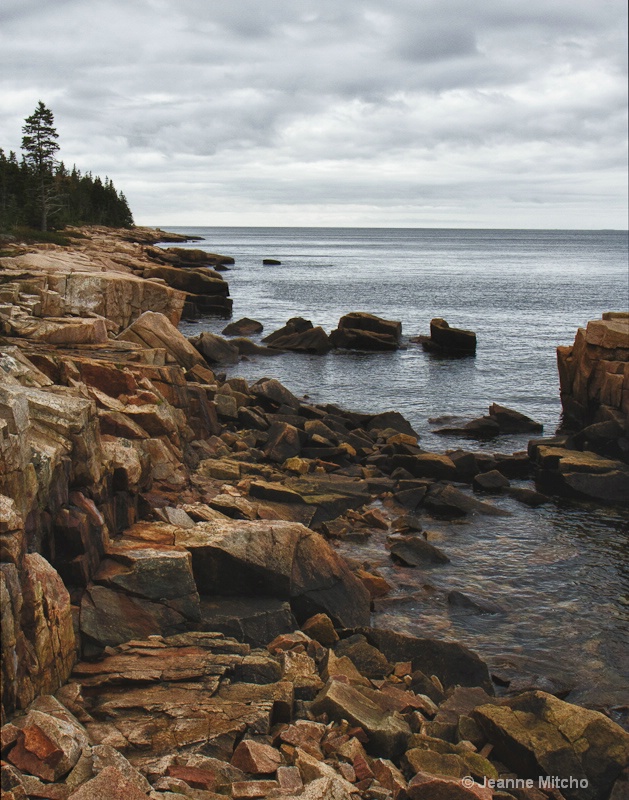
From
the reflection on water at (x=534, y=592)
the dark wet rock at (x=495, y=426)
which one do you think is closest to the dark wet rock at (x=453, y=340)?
the dark wet rock at (x=495, y=426)

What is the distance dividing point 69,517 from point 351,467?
14.6 m

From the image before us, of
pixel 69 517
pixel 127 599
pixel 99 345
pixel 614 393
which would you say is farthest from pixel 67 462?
pixel 614 393

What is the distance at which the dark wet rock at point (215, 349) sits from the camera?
42.8 metres

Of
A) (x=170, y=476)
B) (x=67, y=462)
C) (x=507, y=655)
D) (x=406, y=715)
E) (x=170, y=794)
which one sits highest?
(x=67, y=462)

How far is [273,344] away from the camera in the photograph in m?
50.5

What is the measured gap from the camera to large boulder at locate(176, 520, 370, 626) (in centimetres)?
1254

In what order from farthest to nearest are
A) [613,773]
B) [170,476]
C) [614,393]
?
[614,393] < [170,476] < [613,773]

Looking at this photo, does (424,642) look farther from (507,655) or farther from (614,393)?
(614,393)

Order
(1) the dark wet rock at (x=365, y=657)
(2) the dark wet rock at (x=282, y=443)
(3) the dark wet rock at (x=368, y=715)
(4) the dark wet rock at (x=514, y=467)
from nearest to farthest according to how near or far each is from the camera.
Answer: (3) the dark wet rock at (x=368, y=715) < (1) the dark wet rock at (x=365, y=657) < (2) the dark wet rock at (x=282, y=443) < (4) the dark wet rock at (x=514, y=467)

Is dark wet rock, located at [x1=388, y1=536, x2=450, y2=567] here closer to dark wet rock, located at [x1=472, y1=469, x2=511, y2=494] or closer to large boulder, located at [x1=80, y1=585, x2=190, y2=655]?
dark wet rock, located at [x1=472, y1=469, x2=511, y2=494]

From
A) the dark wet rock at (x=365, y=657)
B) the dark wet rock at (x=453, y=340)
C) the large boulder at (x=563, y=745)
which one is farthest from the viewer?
the dark wet rock at (x=453, y=340)

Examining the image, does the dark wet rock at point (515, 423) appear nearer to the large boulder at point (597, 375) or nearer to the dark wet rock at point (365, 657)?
the large boulder at point (597, 375)

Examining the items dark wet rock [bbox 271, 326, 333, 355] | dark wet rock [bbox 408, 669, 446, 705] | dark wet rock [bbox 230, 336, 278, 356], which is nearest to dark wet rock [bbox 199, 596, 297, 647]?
dark wet rock [bbox 408, 669, 446, 705]

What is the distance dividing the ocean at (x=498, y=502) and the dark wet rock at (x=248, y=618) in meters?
3.29
